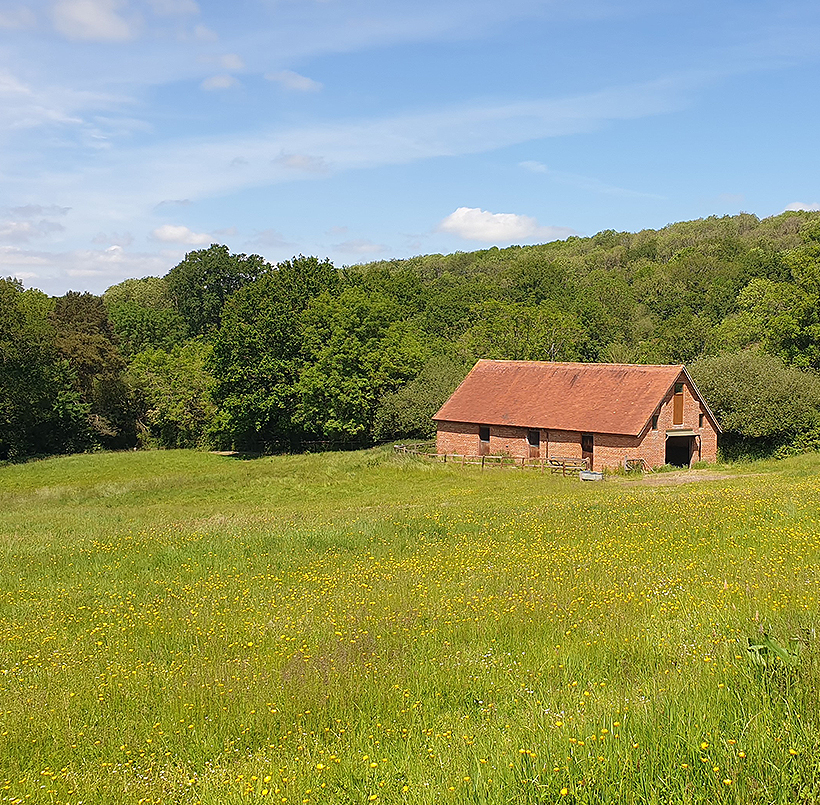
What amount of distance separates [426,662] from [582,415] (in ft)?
115

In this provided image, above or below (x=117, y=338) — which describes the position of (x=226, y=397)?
below

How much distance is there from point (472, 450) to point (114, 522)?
25.7 meters

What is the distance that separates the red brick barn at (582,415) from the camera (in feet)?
136

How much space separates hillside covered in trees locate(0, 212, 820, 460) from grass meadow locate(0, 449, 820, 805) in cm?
3464

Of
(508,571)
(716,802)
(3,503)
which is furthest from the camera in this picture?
(3,503)

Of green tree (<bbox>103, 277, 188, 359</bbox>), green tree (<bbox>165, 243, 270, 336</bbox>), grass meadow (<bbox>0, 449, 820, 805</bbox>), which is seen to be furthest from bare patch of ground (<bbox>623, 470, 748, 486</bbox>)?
green tree (<bbox>165, 243, 270, 336</bbox>)

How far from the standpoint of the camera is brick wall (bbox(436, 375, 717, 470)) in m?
41.1

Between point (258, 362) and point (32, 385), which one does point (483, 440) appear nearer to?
point (258, 362)

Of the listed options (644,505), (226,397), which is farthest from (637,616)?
(226,397)

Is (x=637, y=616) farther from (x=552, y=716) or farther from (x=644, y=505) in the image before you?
(x=644, y=505)

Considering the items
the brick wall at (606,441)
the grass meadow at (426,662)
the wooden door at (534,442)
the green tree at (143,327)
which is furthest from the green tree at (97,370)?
the grass meadow at (426,662)

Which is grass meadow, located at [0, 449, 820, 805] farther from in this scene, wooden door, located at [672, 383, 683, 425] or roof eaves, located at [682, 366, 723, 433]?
roof eaves, located at [682, 366, 723, 433]

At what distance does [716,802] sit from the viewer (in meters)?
5.11

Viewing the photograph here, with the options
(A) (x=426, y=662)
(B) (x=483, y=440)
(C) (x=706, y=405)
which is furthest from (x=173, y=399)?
(A) (x=426, y=662)
